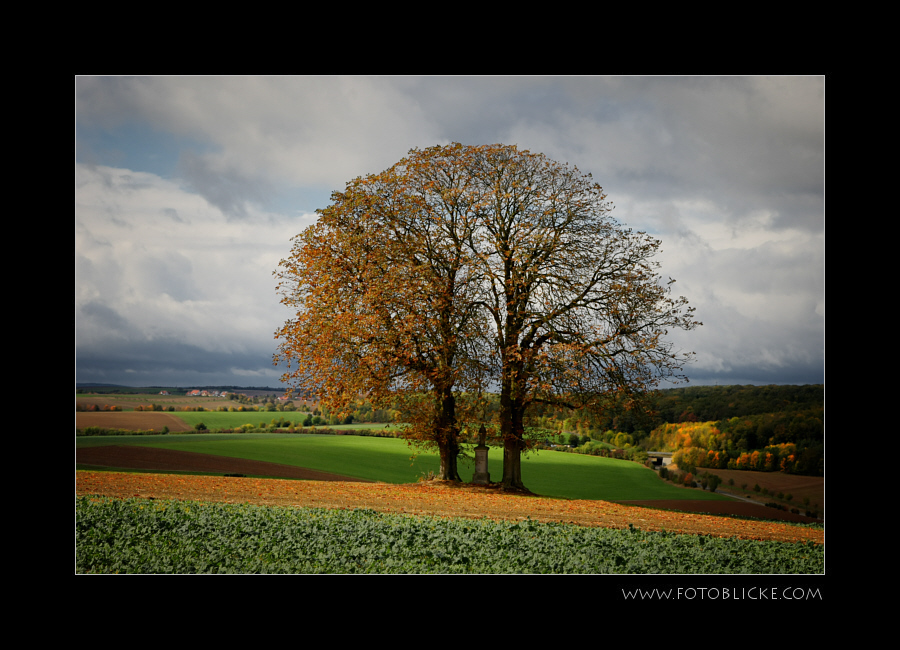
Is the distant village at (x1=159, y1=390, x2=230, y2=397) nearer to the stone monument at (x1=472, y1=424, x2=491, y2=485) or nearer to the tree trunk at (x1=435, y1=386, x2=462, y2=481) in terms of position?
the tree trunk at (x1=435, y1=386, x2=462, y2=481)

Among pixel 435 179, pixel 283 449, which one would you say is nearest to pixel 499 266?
pixel 435 179

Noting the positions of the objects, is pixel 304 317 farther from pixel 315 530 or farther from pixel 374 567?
pixel 374 567

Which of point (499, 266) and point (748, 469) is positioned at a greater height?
point (499, 266)

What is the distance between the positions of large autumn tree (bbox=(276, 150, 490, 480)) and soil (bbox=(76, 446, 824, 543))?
231cm

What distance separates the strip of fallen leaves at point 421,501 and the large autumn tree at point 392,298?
8.10ft

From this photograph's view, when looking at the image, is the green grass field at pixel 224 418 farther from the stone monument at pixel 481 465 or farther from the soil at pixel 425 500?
the stone monument at pixel 481 465

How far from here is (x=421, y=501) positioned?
38.9 ft

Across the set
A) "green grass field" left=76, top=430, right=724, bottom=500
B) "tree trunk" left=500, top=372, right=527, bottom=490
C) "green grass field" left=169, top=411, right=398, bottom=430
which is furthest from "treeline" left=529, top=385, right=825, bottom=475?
"green grass field" left=169, top=411, right=398, bottom=430

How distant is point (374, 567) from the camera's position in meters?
6.81

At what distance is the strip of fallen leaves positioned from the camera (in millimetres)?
10172

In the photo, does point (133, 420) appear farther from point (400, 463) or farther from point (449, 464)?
point (400, 463)
